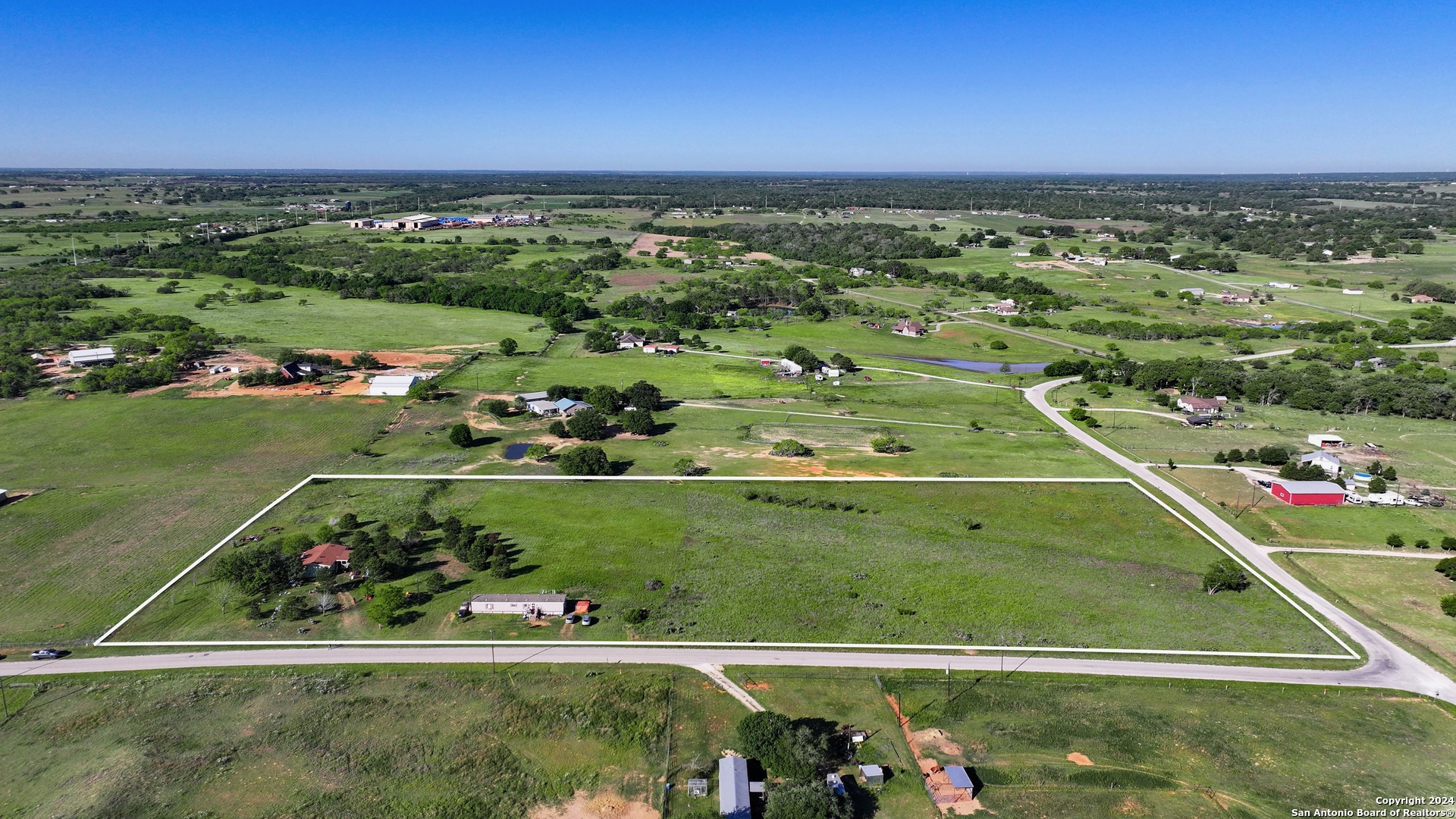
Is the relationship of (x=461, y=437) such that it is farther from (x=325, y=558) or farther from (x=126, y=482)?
(x=126, y=482)

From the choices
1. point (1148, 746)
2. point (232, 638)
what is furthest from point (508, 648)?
point (1148, 746)

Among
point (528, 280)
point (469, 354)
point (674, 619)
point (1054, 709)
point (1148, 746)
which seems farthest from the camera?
point (528, 280)

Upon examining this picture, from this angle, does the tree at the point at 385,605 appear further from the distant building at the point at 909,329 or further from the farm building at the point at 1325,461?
the distant building at the point at 909,329

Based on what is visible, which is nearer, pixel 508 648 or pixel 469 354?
pixel 508 648

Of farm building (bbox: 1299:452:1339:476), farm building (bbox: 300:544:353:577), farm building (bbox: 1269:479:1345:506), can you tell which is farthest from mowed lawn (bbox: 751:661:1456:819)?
farm building (bbox: 1299:452:1339:476)

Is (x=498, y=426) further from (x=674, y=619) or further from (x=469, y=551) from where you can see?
(x=674, y=619)
